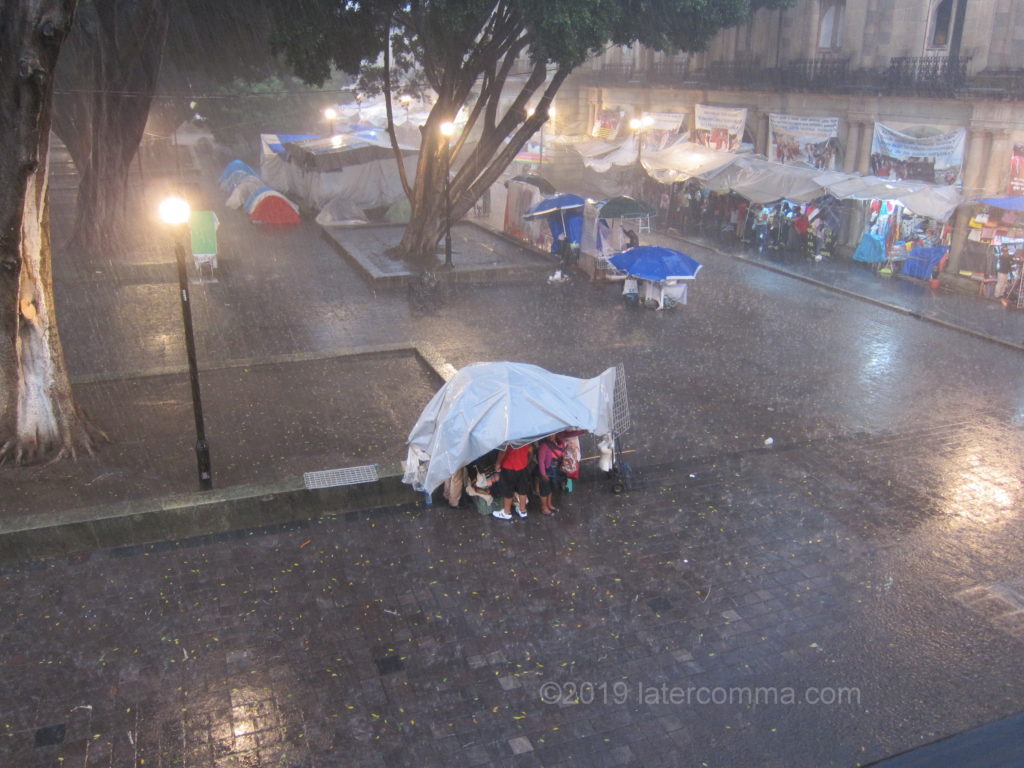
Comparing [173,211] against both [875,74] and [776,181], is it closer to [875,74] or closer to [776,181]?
[776,181]

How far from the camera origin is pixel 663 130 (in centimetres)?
3431

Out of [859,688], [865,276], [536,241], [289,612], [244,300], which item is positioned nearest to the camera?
[859,688]

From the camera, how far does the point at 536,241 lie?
2312 cm

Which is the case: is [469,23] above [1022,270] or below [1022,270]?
above

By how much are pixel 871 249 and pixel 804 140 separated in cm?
631

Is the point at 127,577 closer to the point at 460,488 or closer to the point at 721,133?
the point at 460,488

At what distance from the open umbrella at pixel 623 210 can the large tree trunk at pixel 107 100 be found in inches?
414

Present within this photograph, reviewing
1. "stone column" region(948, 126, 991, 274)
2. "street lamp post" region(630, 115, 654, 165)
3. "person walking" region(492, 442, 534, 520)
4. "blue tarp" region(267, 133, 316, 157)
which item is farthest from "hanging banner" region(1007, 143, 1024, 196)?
"blue tarp" region(267, 133, 316, 157)

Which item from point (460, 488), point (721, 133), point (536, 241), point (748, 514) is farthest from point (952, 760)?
point (721, 133)

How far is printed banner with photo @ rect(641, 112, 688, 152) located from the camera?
33.5 meters

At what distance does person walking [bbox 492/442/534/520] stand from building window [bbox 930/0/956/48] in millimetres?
20136

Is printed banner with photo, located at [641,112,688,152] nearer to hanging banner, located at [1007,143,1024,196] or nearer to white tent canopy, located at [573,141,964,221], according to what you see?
white tent canopy, located at [573,141,964,221]

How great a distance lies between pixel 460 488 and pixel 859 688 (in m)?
4.25

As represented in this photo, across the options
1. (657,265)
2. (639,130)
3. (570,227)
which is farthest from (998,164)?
(639,130)
